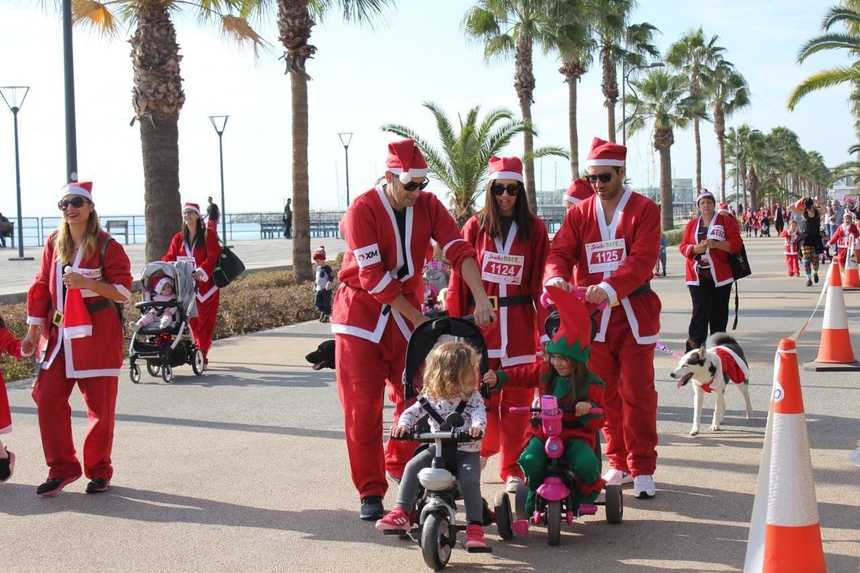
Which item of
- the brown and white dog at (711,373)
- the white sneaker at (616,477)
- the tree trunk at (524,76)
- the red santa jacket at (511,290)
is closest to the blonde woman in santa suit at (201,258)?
the brown and white dog at (711,373)

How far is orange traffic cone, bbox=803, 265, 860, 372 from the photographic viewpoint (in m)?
11.5

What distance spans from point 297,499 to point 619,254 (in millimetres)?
2470

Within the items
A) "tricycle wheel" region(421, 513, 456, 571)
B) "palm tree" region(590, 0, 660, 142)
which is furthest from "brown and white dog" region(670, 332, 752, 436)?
"palm tree" region(590, 0, 660, 142)

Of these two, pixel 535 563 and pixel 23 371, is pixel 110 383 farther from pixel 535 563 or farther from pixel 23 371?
pixel 23 371

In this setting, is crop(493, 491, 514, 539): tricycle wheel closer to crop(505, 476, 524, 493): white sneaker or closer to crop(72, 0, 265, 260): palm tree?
crop(505, 476, 524, 493): white sneaker

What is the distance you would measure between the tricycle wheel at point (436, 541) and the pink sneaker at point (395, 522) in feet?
1.25

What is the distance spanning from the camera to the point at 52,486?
694cm

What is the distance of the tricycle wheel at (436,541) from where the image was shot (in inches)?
202

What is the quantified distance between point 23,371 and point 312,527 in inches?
292

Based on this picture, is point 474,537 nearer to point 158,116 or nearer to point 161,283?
point 161,283

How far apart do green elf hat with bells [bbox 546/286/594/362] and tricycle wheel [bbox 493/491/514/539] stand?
83 centimetres

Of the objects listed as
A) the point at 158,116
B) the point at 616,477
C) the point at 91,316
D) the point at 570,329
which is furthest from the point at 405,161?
the point at 158,116

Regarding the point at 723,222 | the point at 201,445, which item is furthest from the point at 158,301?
the point at 723,222

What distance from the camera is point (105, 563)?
18.2ft
